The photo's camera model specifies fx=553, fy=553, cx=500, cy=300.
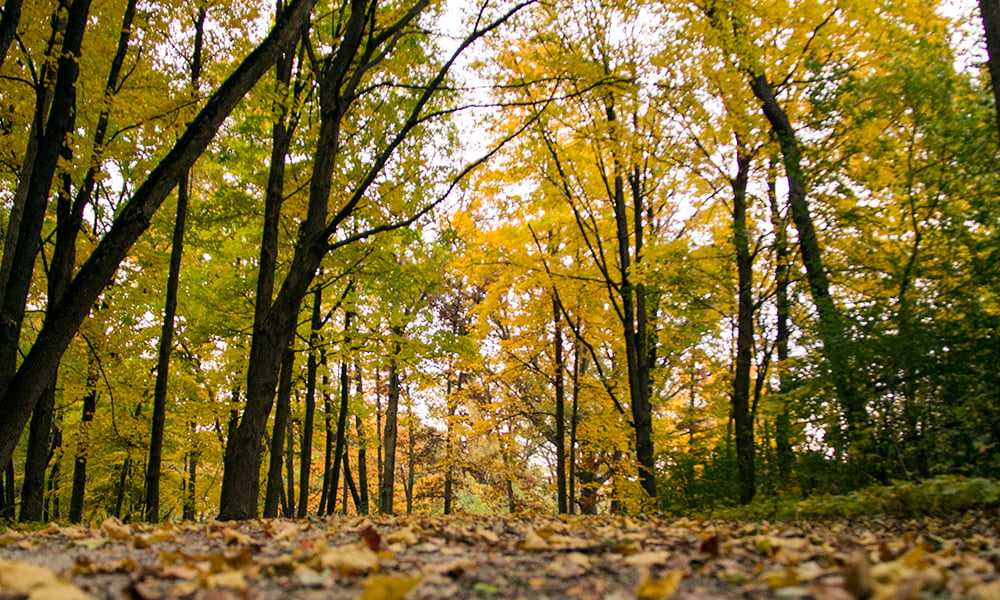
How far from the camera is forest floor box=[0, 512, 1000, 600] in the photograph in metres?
1.37

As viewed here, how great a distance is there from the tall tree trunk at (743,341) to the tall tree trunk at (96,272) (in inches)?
278

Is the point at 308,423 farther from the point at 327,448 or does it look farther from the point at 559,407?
the point at 559,407

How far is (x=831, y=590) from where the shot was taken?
1.30 m

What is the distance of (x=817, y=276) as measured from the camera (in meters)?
7.82

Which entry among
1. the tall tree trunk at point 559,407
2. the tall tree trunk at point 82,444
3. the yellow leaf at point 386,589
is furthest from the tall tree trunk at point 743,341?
the tall tree trunk at point 82,444

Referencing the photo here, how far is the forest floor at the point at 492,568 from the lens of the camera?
1.37 meters

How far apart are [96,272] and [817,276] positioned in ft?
27.6

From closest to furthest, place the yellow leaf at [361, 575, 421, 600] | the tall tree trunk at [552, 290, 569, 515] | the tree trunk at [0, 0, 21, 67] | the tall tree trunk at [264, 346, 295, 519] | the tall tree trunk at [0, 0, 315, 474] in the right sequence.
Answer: the yellow leaf at [361, 575, 421, 600] → the tall tree trunk at [0, 0, 315, 474] → the tree trunk at [0, 0, 21, 67] → the tall tree trunk at [264, 346, 295, 519] → the tall tree trunk at [552, 290, 569, 515]

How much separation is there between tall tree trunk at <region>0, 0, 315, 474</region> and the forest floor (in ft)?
7.55


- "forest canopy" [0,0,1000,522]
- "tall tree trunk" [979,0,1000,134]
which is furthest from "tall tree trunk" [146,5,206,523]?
"tall tree trunk" [979,0,1000,134]

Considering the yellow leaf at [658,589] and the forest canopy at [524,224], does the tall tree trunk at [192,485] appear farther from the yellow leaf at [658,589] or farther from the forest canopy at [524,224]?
the yellow leaf at [658,589]

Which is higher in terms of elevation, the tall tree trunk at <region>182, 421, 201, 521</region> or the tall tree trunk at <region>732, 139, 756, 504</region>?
the tall tree trunk at <region>732, 139, 756, 504</region>

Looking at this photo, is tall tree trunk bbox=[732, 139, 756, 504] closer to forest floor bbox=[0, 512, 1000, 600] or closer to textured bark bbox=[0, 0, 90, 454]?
forest floor bbox=[0, 512, 1000, 600]

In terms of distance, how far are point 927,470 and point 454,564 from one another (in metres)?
5.93
